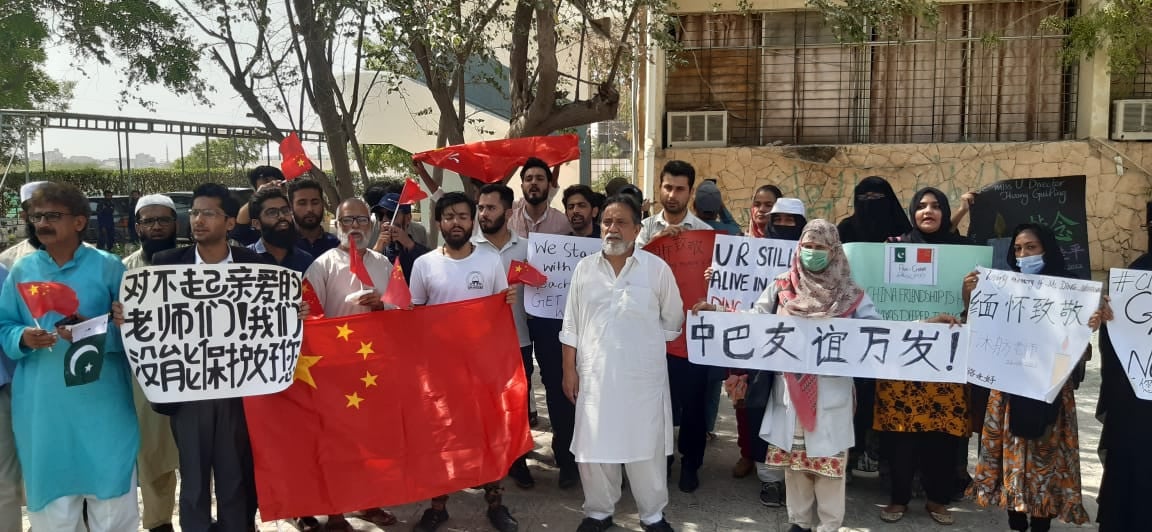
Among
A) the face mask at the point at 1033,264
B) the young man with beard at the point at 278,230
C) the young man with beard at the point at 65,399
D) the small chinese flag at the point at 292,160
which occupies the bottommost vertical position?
the young man with beard at the point at 65,399

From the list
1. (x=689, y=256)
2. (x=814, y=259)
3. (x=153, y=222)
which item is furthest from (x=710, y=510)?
(x=153, y=222)

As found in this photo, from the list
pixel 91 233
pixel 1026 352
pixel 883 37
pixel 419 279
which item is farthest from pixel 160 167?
pixel 1026 352

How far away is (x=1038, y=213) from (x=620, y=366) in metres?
2.57

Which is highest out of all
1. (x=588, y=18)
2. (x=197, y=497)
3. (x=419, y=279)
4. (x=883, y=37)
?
(x=883, y=37)

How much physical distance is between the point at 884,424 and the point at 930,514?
570mm

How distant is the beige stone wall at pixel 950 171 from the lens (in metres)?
12.6

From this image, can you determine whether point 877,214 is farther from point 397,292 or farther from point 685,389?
point 397,292

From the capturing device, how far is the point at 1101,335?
3.96m

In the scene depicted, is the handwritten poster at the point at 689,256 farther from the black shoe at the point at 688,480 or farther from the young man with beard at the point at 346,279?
the young man with beard at the point at 346,279

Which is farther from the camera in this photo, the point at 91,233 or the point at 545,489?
the point at 91,233

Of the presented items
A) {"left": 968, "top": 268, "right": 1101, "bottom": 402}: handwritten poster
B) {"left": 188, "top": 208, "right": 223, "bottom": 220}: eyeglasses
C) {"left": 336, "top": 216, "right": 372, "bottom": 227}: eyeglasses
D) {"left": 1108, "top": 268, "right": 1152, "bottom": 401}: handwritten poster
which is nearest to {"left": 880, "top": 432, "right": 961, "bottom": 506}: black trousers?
{"left": 968, "top": 268, "right": 1101, "bottom": 402}: handwritten poster

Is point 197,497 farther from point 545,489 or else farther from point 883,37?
point 883,37

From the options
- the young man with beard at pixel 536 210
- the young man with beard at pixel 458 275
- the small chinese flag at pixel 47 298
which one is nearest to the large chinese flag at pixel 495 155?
the young man with beard at pixel 536 210

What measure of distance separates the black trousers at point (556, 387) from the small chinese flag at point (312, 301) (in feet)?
4.33
